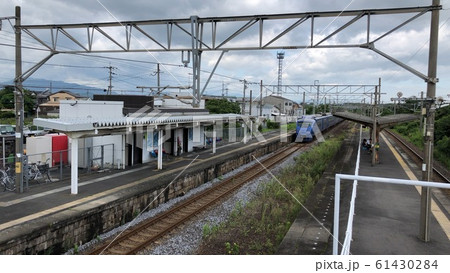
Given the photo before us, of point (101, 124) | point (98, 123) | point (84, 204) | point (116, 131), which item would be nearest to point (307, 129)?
point (116, 131)

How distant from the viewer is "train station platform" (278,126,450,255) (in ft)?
23.2

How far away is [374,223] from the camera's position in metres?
8.45

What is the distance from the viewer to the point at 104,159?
1611 centimetres

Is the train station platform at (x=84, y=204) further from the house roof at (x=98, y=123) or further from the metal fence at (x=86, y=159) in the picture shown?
the house roof at (x=98, y=123)

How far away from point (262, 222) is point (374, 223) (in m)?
2.93

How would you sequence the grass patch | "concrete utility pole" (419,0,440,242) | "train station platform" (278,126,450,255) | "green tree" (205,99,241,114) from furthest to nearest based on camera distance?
"green tree" (205,99,241,114)
the grass patch
"train station platform" (278,126,450,255)
"concrete utility pole" (419,0,440,242)

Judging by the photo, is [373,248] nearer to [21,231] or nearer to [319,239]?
[319,239]

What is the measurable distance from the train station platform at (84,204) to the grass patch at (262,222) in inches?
117

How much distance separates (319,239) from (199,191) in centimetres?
784

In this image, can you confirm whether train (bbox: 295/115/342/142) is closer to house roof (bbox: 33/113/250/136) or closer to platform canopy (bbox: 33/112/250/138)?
platform canopy (bbox: 33/112/250/138)

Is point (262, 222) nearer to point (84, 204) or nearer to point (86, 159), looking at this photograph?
point (84, 204)

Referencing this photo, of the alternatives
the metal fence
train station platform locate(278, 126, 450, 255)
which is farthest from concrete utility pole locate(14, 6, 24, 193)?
train station platform locate(278, 126, 450, 255)

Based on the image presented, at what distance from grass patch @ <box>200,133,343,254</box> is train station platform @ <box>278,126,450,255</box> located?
1.75ft
